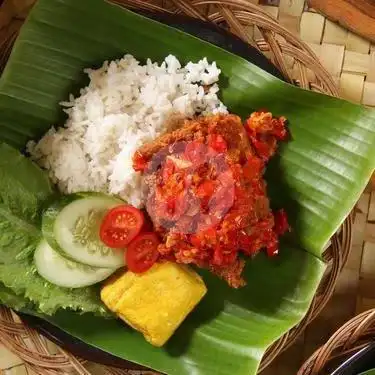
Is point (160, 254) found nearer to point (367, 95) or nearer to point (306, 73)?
point (306, 73)

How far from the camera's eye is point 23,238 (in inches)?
120

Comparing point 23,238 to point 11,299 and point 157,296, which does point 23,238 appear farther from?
point 157,296

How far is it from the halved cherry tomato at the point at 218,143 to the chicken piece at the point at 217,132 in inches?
0.8

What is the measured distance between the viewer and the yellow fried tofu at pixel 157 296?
3.04 m

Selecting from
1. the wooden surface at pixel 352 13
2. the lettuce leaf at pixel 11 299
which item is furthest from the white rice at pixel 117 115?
the wooden surface at pixel 352 13

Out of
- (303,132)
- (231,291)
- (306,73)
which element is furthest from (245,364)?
(306,73)

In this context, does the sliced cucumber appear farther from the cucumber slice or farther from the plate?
the plate

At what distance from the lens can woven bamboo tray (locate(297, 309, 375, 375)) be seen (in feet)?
9.77

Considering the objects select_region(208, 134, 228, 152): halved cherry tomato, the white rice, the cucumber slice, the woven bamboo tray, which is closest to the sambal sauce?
select_region(208, 134, 228, 152): halved cherry tomato

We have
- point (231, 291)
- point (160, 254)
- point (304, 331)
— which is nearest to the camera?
point (160, 254)

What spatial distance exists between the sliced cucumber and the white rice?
16 centimetres

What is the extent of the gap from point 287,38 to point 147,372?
1.52 m

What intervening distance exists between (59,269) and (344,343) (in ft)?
3.69

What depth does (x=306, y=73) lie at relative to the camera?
3311 mm
